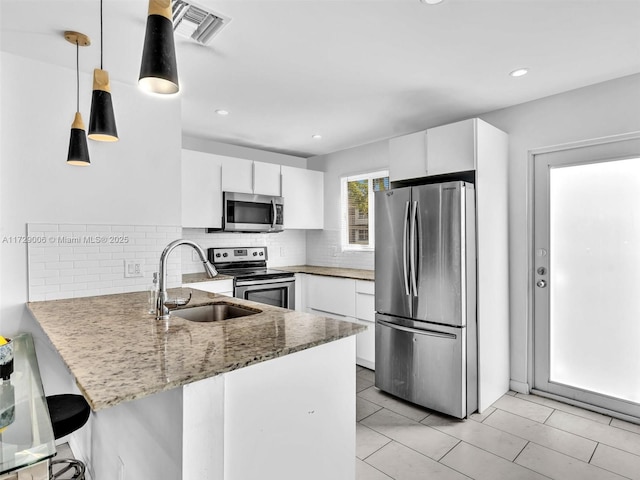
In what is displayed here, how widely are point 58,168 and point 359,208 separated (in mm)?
3062

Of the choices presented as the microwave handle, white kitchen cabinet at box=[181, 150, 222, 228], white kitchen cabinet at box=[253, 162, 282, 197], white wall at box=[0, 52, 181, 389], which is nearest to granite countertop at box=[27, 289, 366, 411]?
white wall at box=[0, 52, 181, 389]

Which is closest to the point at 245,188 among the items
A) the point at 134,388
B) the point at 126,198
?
the point at 126,198

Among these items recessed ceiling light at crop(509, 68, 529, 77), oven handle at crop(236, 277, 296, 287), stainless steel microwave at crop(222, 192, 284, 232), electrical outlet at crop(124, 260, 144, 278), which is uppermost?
recessed ceiling light at crop(509, 68, 529, 77)

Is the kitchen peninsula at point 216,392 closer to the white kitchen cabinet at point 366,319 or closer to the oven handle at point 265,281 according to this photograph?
the oven handle at point 265,281

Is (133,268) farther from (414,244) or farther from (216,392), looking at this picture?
(414,244)

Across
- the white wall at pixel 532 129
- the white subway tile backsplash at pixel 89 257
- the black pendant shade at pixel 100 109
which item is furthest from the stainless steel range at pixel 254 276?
the white wall at pixel 532 129

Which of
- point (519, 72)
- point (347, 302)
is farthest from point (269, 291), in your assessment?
point (519, 72)

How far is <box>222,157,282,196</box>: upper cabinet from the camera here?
12.8 ft

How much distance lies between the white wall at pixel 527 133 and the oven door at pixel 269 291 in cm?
218

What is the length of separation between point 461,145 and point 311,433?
7.77 feet

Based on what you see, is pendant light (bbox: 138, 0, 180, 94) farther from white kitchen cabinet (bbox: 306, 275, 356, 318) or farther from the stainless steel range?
white kitchen cabinet (bbox: 306, 275, 356, 318)

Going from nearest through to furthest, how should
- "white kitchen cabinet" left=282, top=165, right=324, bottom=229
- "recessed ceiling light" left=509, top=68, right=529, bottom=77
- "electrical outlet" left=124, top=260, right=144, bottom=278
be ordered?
1. "recessed ceiling light" left=509, top=68, right=529, bottom=77
2. "electrical outlet" left=124, top=260, right=144, bottom=278
3. "white kitchen cabinet" left=282, top=165, right=324, bottom=229

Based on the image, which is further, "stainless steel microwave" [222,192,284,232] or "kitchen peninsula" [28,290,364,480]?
"stainless steel microwave" [222,192,284,232]

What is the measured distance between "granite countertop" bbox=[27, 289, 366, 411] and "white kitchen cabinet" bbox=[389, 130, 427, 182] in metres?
1.89
